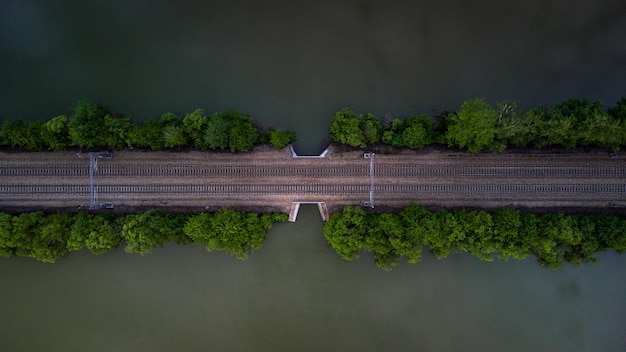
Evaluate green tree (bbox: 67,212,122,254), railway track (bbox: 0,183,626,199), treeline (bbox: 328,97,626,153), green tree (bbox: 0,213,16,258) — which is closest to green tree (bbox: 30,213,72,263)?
green tree (bbox: 67,212,122,254)

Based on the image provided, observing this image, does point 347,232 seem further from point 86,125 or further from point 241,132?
point 86,125

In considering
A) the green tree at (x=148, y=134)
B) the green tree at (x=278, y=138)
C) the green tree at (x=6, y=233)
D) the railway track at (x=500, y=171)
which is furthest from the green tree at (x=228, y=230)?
the green tree at (x=6, y=233)

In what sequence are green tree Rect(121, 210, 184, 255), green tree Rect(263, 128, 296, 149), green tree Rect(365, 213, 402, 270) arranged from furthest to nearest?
green tree Rect(263, 128, 296, 149), green tree Rect(121, 210, 184, 255), green tree Rect(365, 213, 402, 270)

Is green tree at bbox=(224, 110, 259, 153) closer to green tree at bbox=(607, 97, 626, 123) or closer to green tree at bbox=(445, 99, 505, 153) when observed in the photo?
green tree at bbox=(445, 99, 505, 153)

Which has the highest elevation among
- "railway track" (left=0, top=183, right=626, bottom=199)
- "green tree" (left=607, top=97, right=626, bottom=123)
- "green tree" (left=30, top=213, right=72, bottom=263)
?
"green tree" (left=607, top=97, right=626, bottom=123)

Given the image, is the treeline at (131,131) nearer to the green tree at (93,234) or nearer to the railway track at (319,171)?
the railway track at (319,171)

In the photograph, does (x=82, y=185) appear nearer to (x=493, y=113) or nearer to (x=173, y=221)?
(x=173, y=221)
